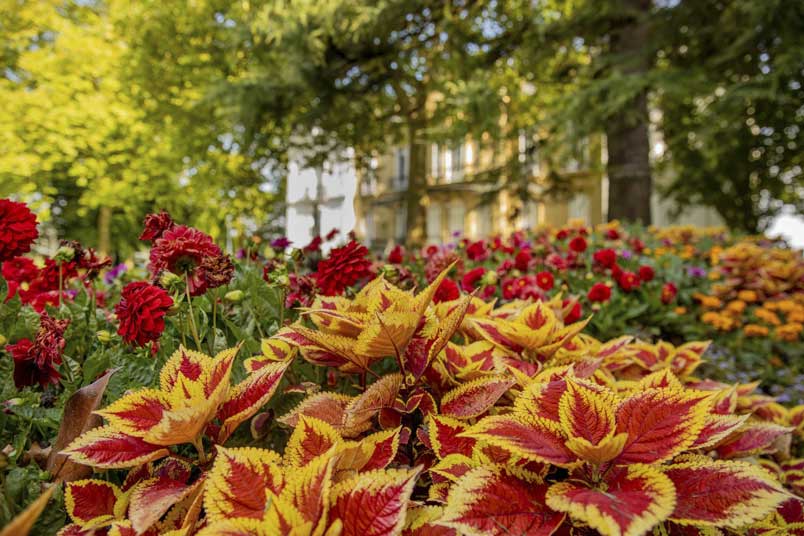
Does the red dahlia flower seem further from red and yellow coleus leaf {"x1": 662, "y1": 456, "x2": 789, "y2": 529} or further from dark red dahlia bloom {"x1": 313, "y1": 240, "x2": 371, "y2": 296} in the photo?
red and yellow coleus leaf {"x1": 662, "y1": 456, "x2": 789, "y2": 529}

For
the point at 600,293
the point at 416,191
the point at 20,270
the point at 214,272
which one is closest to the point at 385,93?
the point at 416,191

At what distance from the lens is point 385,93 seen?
9.62 m

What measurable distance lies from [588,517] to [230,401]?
1.96ft

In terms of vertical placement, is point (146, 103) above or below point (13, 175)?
above

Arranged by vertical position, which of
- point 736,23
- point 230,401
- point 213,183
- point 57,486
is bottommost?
point 57,486

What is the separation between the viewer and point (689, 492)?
74 centimetres

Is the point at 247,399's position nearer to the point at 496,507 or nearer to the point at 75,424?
the point at 75,424

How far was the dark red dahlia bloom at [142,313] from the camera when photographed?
1057mm

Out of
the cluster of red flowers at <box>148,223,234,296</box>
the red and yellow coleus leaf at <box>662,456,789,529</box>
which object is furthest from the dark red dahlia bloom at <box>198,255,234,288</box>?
the red and yellow coleus leaf at <box>662,456,789,529</box>

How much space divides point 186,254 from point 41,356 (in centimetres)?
36

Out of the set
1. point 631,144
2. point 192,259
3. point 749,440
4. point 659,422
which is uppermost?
point 631,144

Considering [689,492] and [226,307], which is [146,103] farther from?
[689,492]

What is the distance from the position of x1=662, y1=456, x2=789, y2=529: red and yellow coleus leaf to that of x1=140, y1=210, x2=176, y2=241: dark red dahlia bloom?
1.22m

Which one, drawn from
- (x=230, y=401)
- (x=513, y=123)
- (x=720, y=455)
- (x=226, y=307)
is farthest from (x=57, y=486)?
(x=513, y=123)
